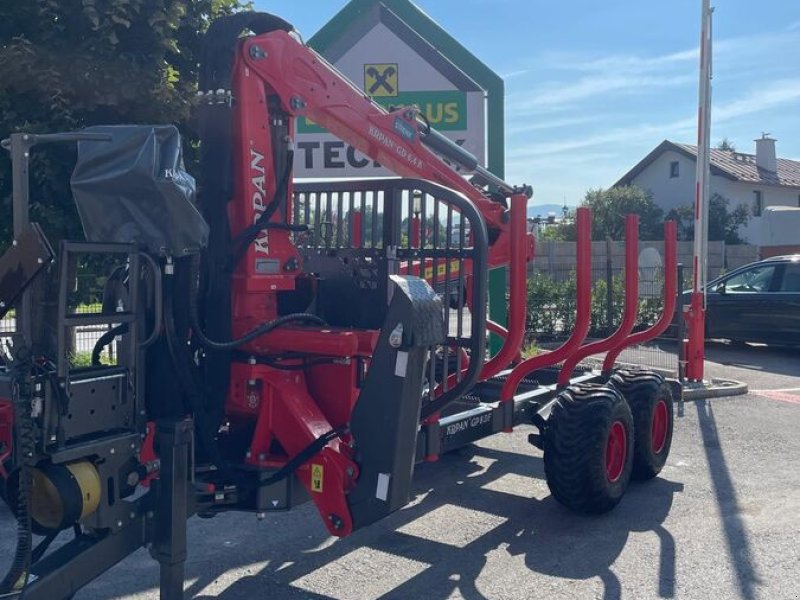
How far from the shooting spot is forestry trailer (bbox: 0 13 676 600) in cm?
397

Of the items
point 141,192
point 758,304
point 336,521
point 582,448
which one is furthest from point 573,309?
point 141,192

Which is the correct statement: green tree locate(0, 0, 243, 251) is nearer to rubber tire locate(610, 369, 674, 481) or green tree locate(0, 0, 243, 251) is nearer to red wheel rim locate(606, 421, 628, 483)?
rubber tire locate(610, 369, 674, 481)

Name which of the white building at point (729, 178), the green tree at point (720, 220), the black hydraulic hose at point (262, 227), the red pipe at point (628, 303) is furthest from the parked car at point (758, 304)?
the white building at point (729, 178)

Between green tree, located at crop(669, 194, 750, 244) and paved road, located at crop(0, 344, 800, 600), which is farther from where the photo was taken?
green tree, located at crop(669, 194, 750, 244)

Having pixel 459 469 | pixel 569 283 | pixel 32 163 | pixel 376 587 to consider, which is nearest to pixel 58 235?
pixel 32 163

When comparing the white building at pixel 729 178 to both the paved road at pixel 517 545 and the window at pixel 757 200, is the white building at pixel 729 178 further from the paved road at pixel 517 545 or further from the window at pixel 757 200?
the paved road at pixel 517 545

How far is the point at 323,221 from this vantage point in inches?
242

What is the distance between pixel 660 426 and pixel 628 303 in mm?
1205

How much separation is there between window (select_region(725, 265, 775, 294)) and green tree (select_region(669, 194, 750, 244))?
2465 cm

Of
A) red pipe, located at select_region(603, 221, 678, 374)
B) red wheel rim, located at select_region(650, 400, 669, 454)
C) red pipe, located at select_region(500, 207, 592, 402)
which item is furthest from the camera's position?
red wheel rim, located at select_region(650, 400, 669, 454)

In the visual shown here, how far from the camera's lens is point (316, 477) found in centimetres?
477

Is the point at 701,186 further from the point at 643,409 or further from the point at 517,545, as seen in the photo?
the point at 517,545

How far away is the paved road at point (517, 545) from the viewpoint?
516 centimetres

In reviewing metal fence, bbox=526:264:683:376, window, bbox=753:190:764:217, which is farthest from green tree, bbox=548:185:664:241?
metal fence, bbox=526:264:683:376
